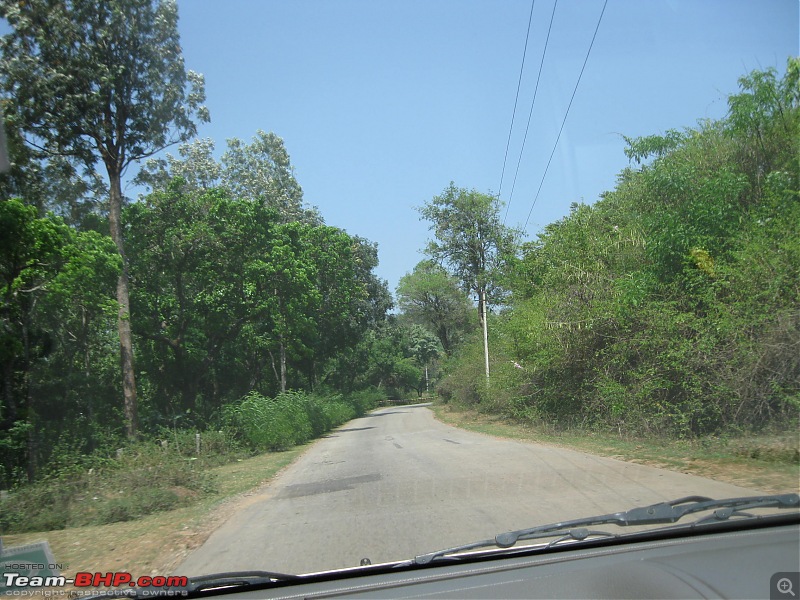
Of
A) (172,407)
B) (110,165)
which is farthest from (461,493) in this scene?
(172,407)

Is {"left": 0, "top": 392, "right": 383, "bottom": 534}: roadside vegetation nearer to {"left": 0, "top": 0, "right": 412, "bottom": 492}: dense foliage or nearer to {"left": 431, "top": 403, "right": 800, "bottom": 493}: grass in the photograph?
{"left": 0, "top": 0, "right": 412, "bottom": 492}: dense foliage

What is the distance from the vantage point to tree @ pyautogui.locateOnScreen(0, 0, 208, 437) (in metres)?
21.4

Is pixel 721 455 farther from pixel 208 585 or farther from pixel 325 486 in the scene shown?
pixel 208 585

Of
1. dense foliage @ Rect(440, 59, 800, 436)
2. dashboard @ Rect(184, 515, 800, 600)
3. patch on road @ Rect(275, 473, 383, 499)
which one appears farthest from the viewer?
dense foliage @ Rect(440, 59, 800, 436)

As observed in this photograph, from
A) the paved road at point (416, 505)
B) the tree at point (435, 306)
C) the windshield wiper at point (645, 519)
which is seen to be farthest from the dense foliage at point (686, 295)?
the tree at point (435, 306)

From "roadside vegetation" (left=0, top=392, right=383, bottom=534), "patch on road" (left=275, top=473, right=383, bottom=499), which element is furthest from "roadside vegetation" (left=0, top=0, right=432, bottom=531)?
"patch on road" (left=275, top=473, right=383, bottom=499)

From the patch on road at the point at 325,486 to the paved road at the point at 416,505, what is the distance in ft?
0.11

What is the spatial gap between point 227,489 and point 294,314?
19.1m

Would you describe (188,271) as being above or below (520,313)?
above

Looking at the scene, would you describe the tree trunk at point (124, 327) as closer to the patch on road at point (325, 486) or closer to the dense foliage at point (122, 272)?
the dense foliage at point (122, 272)

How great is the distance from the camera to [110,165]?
77.9ft

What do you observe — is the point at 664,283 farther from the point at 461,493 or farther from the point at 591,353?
the point at 461,493

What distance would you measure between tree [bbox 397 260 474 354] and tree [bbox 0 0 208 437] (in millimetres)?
40691

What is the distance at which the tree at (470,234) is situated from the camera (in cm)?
4494
